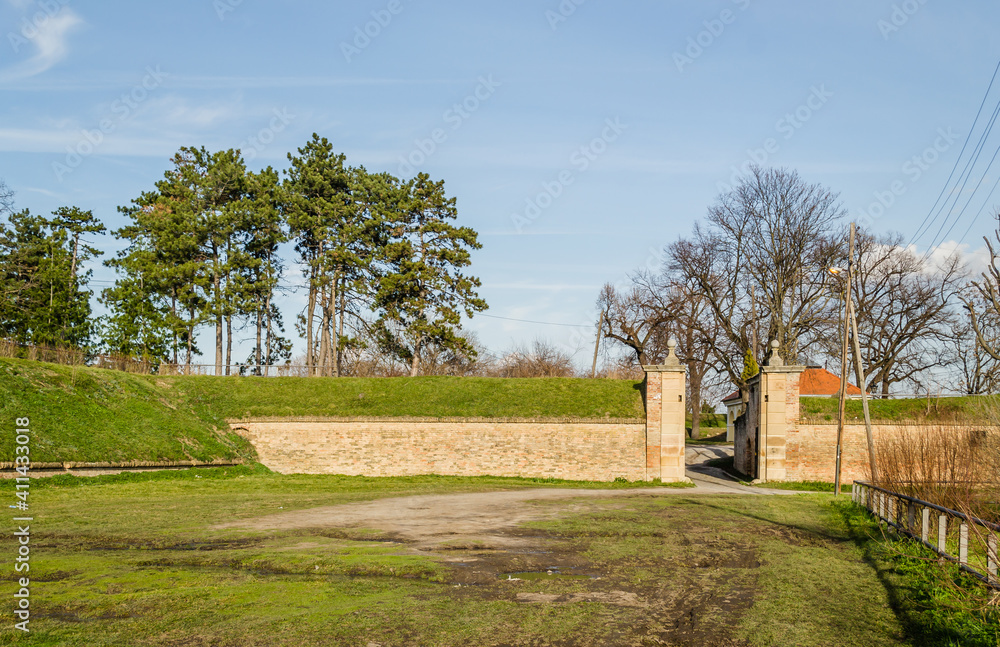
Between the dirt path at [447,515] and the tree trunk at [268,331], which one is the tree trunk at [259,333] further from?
the dirt path at [447,515]

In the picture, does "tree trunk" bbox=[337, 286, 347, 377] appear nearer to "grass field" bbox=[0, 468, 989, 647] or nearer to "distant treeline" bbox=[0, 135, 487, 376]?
"distant treeline" bbox=[0, 135, 487, 376]

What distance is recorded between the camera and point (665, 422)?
28.4 metres

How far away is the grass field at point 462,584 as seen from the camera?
22.9ft

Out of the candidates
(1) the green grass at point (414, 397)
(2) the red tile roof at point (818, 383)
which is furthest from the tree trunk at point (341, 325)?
(2) the red tile roof at point (818, 383)

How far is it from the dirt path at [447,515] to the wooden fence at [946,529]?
6.38m

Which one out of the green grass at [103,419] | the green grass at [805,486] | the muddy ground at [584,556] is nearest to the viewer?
the muddy ground at [584,556]

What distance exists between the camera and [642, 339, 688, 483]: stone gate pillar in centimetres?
2822

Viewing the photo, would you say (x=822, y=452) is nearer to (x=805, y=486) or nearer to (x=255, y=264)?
(x=805, y=486)

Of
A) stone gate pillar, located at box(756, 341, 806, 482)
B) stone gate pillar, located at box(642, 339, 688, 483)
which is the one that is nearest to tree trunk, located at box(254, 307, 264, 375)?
stone gate pillar, located at box(642, 339, 688, 483)

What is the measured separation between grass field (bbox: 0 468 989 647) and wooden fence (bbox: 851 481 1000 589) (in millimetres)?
700

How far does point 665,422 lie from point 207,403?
61.1 ft

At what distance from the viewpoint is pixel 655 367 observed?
28328 mm

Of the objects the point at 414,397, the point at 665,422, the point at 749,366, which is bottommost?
the point at 665,422

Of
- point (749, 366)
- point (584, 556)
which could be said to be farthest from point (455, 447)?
point (749, 366)
